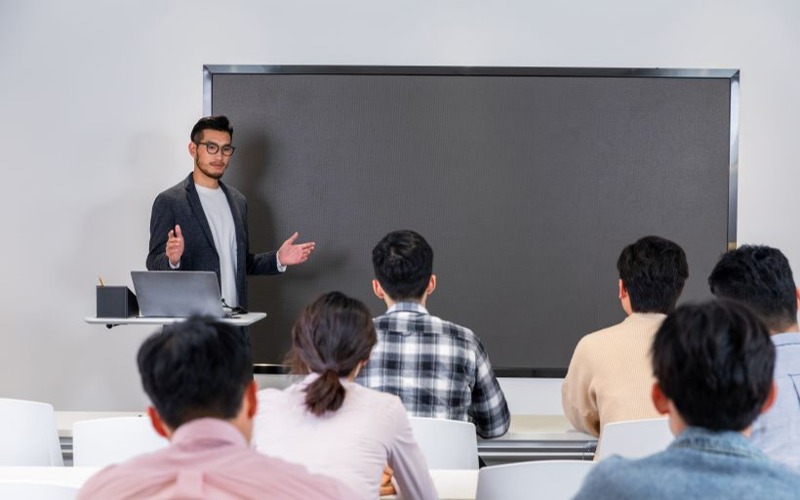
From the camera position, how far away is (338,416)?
192 cm

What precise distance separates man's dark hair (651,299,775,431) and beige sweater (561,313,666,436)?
4.54 ft

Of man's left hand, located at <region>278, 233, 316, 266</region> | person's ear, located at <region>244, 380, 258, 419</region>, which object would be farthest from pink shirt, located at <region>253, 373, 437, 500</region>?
man's left hand, located at <region>278, 233, 316, 266</region>

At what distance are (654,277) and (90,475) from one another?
177 cm

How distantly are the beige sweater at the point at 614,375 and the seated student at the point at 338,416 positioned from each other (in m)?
0.86

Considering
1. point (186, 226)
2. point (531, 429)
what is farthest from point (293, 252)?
point (531, 429)

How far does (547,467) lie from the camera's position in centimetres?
193

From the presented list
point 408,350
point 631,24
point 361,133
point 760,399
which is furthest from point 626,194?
point 760,399

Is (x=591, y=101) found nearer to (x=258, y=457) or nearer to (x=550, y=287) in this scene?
(x=550, y=287)

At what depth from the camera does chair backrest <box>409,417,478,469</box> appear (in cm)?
247

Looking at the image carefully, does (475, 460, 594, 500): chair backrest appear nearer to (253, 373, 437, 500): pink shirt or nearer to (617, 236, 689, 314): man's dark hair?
(253, 373, 437, 500): pink shirt

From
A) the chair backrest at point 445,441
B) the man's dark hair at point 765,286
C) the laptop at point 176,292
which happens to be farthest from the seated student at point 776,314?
the laptop at point 176,292

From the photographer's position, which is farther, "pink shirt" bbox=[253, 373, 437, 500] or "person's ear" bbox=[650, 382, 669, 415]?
"pink shirt" bbox=[253, 373, 437, 500]

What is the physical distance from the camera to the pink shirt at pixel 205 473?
123 centimetres

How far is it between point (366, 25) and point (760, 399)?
3.76 meters
